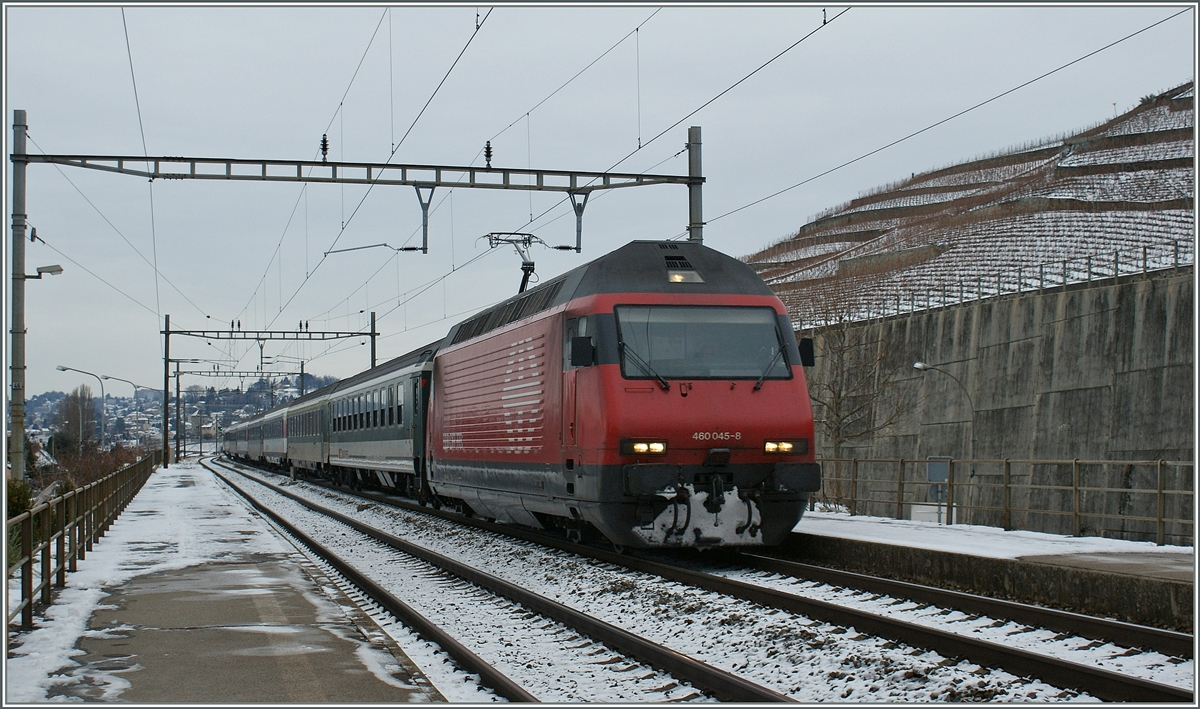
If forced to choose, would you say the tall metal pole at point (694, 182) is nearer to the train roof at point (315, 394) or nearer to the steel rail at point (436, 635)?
the steel rail at point (436, 635)

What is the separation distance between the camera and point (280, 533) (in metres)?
19.4

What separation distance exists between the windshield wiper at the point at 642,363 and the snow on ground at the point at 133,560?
4048 millimetres

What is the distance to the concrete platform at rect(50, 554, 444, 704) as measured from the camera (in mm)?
6855

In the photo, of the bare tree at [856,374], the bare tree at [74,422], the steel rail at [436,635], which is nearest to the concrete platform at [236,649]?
the steel rail at [436,635]

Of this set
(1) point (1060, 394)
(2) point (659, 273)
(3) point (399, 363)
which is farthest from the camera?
(1) point (1060, 394)

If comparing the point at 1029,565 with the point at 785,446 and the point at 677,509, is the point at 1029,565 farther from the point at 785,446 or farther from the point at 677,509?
the point at 677,509

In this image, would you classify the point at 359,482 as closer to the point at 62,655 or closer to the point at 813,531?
the point at 813,531

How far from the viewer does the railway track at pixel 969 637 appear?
20.9 feet

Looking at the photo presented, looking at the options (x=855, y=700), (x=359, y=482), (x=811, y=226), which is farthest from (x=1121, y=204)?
(x=855, y=700)

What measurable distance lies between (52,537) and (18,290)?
963 centimetres

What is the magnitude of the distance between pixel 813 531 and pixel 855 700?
822 centimetres

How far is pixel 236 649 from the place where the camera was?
26.7 feet

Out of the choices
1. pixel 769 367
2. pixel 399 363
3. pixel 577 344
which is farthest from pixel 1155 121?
pixel 577 344

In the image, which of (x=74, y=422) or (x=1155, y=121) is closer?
(x=1155, y=121)
